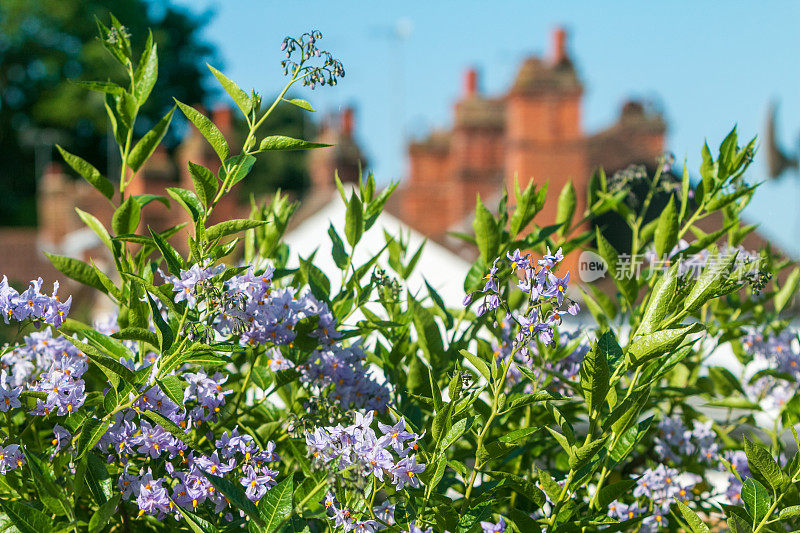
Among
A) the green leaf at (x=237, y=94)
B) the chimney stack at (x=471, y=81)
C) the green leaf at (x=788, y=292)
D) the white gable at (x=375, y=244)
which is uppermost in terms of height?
the chimney stack at (x=471, y=81)

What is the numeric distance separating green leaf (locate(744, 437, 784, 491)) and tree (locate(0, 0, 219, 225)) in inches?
1469

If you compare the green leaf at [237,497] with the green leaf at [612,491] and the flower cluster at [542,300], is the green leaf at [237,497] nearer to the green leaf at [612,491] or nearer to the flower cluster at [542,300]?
the flower cluster at [542,300]

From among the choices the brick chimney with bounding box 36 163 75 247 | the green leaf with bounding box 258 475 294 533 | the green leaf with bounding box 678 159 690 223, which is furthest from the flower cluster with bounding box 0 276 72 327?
the brick chimney with bounding box 36 163 75 247

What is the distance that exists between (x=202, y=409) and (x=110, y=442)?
16 cm

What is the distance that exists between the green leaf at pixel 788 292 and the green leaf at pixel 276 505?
4.76 ft

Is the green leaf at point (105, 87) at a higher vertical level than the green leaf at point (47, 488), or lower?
higher

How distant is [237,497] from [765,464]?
0.88m

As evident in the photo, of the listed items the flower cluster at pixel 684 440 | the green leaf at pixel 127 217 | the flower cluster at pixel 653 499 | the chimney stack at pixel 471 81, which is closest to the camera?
the green leaf at pixel 127 217

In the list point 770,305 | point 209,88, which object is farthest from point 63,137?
point 770,305

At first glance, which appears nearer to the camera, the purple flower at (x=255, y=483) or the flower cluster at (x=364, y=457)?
the flower cluster at (x=364, y=457)

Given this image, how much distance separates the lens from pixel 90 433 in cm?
138

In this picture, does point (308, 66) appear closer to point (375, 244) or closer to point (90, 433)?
point (90, 433)

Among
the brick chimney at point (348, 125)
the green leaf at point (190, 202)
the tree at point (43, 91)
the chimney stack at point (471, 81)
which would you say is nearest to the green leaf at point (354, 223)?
the green leaf at point (190, 202)

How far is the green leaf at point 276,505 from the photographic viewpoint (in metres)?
1.33
